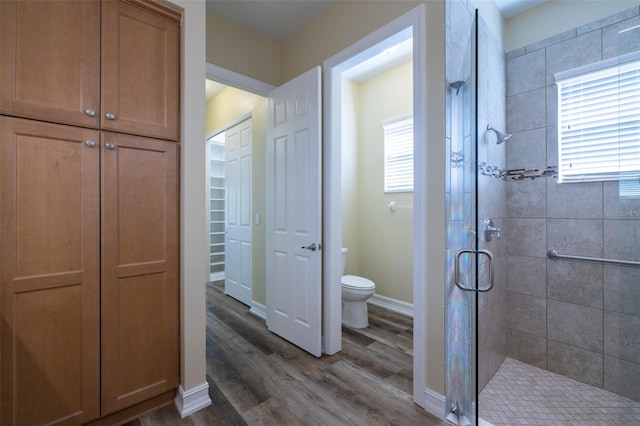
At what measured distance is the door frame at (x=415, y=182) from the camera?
5.50ft

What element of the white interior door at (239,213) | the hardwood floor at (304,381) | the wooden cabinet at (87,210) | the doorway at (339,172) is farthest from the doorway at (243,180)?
the wooden cabinet at (87,210)

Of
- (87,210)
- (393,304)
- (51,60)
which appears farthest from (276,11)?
(393,304)

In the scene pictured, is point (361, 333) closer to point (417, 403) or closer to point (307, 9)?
point (417, 403)

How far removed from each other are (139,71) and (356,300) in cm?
248

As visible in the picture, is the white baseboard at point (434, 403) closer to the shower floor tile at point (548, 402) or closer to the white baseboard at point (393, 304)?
the shower floor tile at point (548, 402)

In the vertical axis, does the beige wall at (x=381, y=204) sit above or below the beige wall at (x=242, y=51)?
below

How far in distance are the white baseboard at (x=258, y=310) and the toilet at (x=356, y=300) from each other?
2.96 feet

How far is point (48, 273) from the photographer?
1285 mm

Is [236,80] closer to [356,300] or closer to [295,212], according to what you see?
[295,212]

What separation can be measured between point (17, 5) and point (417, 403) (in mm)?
2839

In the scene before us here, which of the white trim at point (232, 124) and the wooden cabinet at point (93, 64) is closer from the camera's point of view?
the wooden cabinet at point (93, 64)

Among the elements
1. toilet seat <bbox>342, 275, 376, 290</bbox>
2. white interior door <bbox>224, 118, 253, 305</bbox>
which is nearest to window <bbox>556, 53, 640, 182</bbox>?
toilet seat <bbox>342, 275, 376, 290</bbox>

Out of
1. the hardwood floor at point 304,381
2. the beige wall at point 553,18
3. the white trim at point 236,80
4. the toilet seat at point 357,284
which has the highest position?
the beige wall at point 553,18

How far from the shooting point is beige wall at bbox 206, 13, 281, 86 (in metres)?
2.39
